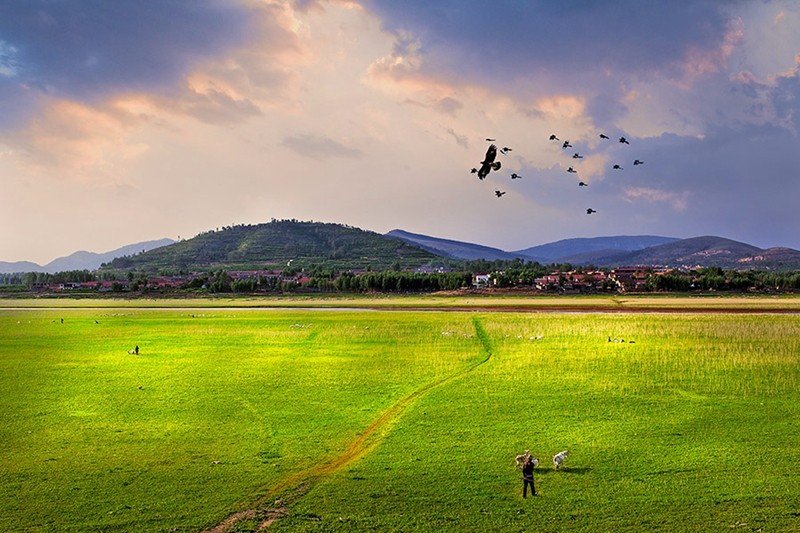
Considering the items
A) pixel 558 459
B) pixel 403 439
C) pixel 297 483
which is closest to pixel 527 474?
pixel 558 459

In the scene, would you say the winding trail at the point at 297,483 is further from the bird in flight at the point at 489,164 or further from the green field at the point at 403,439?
the bird in flight at the point at 489,164

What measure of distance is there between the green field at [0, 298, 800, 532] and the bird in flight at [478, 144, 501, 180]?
25.0ft

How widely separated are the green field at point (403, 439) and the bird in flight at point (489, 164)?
763 centimetres

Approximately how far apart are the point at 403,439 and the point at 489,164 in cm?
1090

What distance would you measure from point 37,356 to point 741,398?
40.0 meters

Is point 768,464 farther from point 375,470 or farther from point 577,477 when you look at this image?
point 375,470

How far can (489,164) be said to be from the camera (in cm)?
1104

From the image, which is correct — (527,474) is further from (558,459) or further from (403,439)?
(403,439)

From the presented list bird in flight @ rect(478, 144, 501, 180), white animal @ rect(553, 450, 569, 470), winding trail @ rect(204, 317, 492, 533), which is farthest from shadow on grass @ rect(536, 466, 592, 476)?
bird in flight @ rect(478, 144, 501, 180)

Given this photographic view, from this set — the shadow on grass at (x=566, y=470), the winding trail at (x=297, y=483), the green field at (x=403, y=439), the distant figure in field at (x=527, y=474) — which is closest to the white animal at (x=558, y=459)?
the shadow on grass at (x=566, y=470)

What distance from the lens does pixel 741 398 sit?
23953mm

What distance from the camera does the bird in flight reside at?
11.0 metres

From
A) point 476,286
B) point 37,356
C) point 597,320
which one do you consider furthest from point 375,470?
point 476,286

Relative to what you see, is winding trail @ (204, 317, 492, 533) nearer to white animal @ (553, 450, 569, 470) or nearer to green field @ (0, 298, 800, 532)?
green field @ (0, 298, 800, 532)
